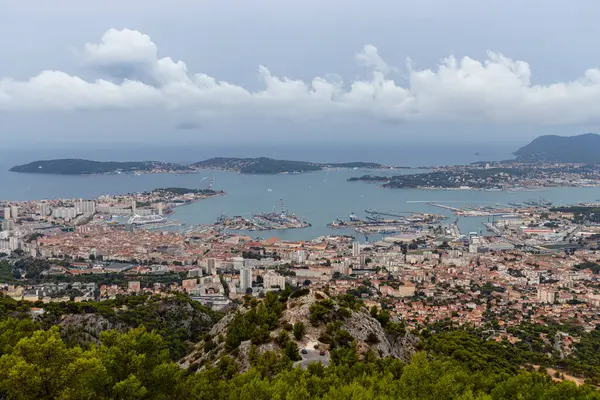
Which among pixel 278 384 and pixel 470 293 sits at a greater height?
pixel 278 384

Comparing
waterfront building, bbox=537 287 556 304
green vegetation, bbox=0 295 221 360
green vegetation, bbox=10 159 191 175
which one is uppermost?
green vegetation, bbox=10 159 191 175

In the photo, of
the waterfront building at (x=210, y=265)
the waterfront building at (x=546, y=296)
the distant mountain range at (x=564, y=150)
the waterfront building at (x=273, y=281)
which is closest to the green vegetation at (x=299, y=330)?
the waterfront building at (x=273, y=281)

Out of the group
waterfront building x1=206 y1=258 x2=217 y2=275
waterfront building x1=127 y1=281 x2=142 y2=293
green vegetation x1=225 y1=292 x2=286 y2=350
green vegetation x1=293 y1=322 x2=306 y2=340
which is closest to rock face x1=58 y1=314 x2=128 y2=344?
green vegetation x1=225 y1=292 x2=286 y2=350

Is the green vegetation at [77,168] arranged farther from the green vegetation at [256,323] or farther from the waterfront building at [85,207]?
the green vegetation at [256,323]

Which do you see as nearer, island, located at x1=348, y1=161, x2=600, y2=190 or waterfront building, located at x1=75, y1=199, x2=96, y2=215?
waterfront building, located at x1=75, y1=199, x2=96, y2=215

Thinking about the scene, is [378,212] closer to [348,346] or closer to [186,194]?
[186,194]

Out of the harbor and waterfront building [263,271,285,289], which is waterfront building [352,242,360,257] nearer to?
waterfront building [263,271,285,289]

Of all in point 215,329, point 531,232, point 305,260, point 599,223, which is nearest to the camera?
point 215,329

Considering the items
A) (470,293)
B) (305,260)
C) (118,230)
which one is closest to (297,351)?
(470,293)
